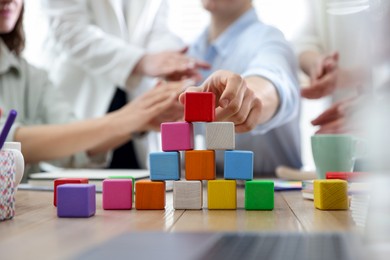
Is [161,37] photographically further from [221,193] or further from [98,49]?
[221,193]

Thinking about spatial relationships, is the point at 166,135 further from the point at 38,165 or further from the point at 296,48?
the point at 296,48

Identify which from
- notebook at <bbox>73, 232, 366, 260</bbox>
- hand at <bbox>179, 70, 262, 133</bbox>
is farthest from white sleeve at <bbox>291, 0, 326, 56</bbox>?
notebook at <bbox>73, 232, 366, 260</bbox>

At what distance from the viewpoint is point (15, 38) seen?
2037 mm

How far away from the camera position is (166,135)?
926mm

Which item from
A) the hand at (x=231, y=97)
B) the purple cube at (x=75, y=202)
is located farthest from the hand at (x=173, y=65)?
the purple cube at (x=75, y=202)

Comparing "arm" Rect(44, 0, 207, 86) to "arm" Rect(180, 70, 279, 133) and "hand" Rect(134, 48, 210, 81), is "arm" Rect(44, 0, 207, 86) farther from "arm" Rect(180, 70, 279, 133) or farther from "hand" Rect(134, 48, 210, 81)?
"arm" Rect(180, 70, 279, 133)

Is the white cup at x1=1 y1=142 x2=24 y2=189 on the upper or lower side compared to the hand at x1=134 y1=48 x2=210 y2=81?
lower

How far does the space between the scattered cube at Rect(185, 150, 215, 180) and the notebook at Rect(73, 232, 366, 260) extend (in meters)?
0.25

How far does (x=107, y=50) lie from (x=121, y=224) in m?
1.36

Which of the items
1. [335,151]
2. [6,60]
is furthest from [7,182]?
[6,60]

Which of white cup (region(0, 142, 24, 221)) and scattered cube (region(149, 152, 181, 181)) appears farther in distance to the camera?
scattered cube (region(149, 152, 181, 181))

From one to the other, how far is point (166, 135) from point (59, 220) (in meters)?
0.22

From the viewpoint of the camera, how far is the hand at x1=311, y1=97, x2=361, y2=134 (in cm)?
159

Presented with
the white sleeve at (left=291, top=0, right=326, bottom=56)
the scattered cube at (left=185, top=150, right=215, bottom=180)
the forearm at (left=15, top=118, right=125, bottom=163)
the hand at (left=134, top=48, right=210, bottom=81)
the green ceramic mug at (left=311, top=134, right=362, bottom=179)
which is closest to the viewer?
the scattered cube at (left=185, top=150, right=215, bottom=180)
